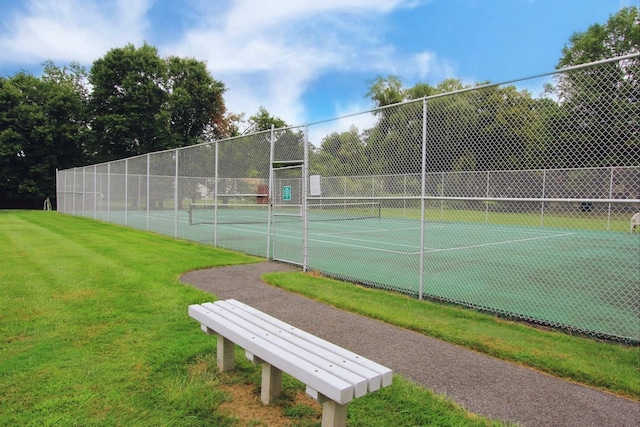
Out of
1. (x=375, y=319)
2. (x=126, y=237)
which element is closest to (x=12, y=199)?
(x=126, y=237)

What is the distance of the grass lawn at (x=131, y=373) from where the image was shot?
102 inches

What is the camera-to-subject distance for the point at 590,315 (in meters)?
5.02

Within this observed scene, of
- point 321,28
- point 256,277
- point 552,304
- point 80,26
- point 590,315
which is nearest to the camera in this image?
point 590,315

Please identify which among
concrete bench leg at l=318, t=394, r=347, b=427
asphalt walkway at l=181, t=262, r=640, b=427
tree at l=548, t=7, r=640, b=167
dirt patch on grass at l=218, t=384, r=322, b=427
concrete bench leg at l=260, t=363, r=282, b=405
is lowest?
asphalt walkway at l=181, t=262, r=640, b=427

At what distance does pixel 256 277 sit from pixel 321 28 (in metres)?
12.9

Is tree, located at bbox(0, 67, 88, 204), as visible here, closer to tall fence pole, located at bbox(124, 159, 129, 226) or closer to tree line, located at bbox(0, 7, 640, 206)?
tree line, located at bbox(0, 7, 640, 206)

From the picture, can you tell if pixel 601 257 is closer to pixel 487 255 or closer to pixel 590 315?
pixel 487 255

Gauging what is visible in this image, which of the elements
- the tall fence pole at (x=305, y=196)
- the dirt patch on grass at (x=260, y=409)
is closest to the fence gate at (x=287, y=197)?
the tall fence pole at (x=305, y=196)

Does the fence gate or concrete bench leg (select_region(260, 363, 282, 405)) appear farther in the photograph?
the fence gate

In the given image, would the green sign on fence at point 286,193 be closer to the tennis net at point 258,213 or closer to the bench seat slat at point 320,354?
the tennis net at point 258,213

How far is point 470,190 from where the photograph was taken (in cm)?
1564

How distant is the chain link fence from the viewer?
4643 millimetres

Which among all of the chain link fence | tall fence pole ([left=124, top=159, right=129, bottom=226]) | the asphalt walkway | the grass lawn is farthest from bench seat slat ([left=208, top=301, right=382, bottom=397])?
tall fence pole ([left=124, top=159, right=129, bottom=226])

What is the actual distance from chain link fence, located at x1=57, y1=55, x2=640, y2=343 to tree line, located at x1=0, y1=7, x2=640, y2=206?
0.03m
